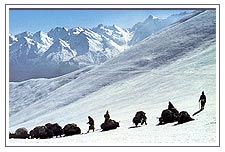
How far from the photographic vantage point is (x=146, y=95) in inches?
430

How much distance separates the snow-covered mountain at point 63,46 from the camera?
745cm

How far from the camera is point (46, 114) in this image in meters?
9.92

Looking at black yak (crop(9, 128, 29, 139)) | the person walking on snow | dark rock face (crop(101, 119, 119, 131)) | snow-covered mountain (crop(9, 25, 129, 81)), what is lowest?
black yak (crop(9, 128, 29, 139))

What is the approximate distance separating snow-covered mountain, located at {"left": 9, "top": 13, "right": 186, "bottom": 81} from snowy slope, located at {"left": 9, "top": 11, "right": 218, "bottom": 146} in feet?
1.32

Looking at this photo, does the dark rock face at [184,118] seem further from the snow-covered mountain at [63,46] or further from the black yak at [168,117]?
the snow-covered mountain at [63,46]

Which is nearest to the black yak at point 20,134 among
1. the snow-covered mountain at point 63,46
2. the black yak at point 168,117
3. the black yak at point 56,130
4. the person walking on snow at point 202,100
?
the black yak at point 56,130

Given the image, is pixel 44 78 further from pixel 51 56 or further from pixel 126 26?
Answer: pixel 126 26

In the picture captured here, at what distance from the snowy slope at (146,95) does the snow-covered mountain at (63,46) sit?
0.40m

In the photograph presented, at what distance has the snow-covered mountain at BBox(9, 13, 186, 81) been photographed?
7.45m

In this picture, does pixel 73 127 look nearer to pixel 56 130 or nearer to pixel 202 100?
pixel 56 130

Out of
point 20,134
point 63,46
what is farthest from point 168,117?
point 20,134

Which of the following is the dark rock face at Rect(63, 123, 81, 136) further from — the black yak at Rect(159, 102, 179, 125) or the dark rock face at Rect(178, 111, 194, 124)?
the dark rock face at Rect(178, 111, 194, 124)

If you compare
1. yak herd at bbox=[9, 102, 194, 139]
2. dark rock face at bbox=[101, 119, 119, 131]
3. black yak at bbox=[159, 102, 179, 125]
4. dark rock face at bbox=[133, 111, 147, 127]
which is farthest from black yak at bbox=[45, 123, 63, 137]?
black yak at bbox=[159, 102, 179, 125]

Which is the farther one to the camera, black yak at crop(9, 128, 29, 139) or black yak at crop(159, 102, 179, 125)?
black yak at crop(159, 102, 179, 125)
